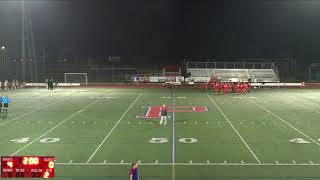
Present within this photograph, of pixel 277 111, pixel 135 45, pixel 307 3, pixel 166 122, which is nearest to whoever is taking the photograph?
pixel 166 122

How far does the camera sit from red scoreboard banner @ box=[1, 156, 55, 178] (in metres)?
7.96

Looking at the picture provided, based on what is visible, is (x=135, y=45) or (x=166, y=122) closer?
(x=166, y=122)

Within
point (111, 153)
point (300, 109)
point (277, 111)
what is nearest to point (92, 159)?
point (111, 153)

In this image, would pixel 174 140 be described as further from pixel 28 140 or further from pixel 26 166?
pixel 26 166

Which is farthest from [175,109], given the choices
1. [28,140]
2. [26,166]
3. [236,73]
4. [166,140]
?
[236,73]

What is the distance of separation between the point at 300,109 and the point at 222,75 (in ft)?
110

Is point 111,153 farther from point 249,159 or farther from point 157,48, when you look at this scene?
point 157,48

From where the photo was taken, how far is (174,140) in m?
19.1

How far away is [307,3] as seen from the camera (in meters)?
60.7

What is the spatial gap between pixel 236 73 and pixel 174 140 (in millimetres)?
45933

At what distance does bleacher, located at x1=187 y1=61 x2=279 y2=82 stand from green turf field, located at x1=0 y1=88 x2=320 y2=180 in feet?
103

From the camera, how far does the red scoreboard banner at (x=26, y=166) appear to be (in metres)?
7.96

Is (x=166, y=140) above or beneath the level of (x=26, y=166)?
beneath

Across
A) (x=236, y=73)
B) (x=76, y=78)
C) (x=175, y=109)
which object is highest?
(x=236, y=73)
